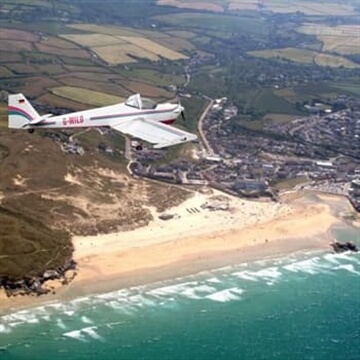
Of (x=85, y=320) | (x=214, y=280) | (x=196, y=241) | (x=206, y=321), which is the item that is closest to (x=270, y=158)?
(x=196, y=241)

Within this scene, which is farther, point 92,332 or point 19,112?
point 92,332

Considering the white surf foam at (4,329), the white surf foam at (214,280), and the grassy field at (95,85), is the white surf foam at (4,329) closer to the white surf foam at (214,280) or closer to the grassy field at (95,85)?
the white surf foam at (214,280)

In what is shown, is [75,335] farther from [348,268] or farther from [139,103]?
[348,268]

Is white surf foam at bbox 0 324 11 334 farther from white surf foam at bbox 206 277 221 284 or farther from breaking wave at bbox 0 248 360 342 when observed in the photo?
white surf foam at bbox 206 277 221 284

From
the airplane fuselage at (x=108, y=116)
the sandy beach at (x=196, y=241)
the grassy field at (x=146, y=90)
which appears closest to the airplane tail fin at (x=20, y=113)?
the airplane fuselage at (x=108, y=116)

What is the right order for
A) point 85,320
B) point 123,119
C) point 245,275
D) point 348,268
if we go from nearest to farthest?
point 123,119
point 85,320
point 245,275
point 348,268

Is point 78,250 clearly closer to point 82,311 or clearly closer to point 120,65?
point 82,311

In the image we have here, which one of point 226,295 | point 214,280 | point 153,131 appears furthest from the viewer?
point 214,280
